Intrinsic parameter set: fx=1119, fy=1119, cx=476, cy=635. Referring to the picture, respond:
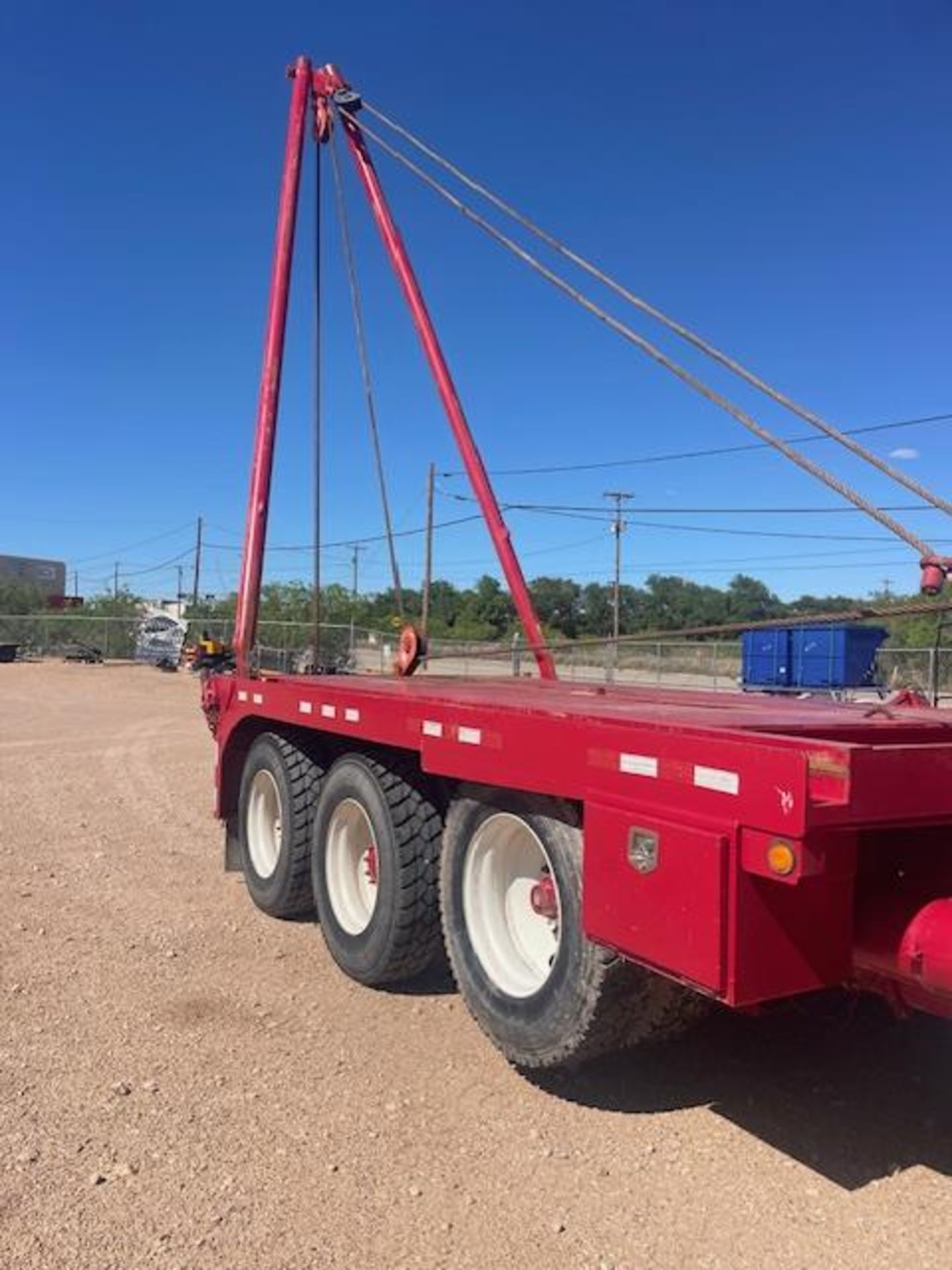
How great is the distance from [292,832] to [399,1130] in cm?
275

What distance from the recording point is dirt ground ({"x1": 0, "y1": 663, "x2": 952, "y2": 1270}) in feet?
10.2

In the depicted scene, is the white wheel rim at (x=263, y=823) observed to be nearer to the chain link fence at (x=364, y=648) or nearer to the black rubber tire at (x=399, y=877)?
the black rubber tire at (x=399, y=877)

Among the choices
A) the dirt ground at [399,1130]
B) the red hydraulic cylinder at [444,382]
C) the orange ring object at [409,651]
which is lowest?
the dirt ground at [399,1130]

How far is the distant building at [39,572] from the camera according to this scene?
11056cm

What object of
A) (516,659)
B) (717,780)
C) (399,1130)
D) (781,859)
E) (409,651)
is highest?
(409,651)

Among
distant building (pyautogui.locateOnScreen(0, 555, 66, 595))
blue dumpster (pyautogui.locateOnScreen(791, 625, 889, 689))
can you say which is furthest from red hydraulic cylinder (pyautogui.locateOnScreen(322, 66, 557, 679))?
distant building (pyautogui.locateOnScreen(0, 555, 66, 595))

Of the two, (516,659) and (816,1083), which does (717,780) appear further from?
(516,659)

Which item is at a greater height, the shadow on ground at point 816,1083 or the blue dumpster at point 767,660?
the blue dumpster at point 767,660

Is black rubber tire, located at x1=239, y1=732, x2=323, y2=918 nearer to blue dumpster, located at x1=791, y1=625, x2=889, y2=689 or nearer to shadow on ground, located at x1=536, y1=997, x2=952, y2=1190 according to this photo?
shadow on ground, located at x1=536, y1=997, x2=952, y2=1190

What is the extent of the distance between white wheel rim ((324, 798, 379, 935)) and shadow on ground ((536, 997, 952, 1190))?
166cm

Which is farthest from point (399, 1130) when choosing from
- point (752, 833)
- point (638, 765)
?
point (752, 833)

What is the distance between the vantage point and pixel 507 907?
4434 millimetres

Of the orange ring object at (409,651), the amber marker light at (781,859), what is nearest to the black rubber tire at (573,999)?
the amber marker light at (781,859)

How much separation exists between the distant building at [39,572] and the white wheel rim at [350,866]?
109 meters
